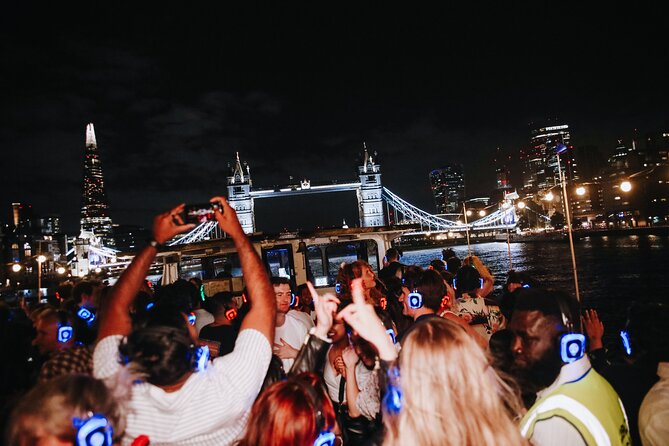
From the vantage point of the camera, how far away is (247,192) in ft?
362

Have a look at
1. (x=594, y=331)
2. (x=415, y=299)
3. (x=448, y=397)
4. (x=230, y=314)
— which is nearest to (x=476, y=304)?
(x=594, y=331)

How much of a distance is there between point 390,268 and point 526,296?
506 cm

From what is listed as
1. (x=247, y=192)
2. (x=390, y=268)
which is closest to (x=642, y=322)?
(x=390, y=268)

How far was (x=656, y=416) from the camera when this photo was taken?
2.02 meters

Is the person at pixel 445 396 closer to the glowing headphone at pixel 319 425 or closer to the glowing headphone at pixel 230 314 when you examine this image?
the glowing headphone at pixel 319 425

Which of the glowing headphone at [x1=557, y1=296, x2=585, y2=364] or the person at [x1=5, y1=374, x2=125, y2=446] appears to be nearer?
the person at [x1=5, y1=374, x2=125, y2=446]

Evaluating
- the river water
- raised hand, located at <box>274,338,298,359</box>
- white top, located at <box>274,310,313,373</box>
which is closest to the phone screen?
raised hand, located at <box>274,338,298,359</box>

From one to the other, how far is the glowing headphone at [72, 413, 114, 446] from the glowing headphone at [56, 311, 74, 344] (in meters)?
2.77

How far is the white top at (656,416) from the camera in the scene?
199 centimetres

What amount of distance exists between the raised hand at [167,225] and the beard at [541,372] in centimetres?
201

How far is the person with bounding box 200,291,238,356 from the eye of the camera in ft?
12.6

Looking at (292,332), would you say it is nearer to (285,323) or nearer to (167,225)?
(285,323)

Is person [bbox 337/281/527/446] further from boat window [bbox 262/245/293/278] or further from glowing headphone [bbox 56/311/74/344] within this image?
boat window [bbox 262/245/293/278]

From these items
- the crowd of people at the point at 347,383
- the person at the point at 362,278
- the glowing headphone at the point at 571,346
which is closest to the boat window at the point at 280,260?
the person at the point at 362,278
